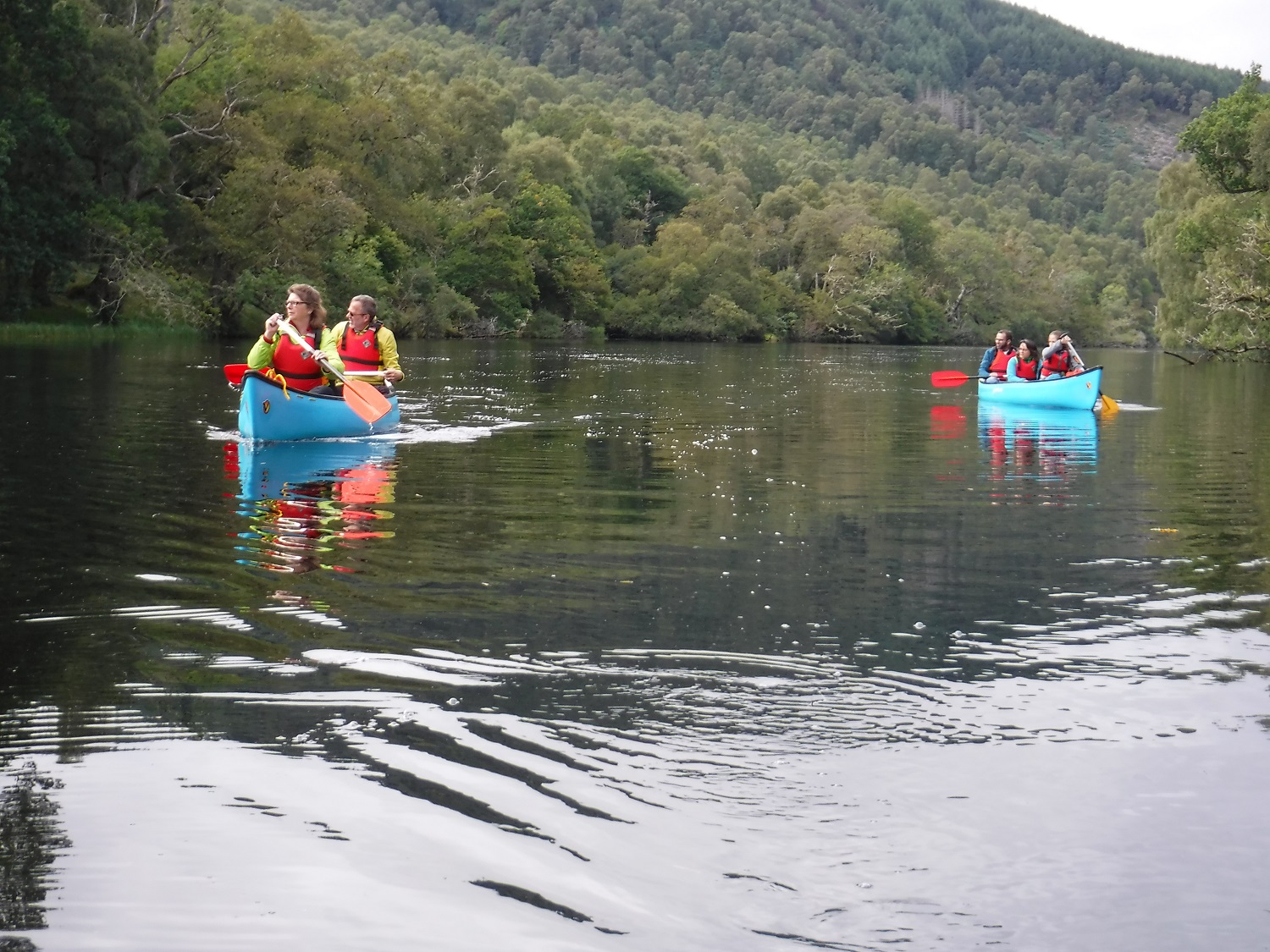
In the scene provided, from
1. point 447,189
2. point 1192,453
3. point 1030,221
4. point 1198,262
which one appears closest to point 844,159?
point 1030,221

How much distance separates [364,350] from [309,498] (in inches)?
252

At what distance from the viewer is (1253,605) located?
23.7 feet

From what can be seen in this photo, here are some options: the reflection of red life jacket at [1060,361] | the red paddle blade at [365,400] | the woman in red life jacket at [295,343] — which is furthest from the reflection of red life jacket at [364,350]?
the reflection of red life jacket at [1060,361]

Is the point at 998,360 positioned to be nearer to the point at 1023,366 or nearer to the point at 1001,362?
the point at 1001,362

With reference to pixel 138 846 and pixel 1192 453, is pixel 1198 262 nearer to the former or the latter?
pixel 1192 453

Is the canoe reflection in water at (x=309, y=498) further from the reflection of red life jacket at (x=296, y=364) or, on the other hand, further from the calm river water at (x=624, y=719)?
the reflection of red life jacket at (x=296, y=364)

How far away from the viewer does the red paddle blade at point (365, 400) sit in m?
15.5

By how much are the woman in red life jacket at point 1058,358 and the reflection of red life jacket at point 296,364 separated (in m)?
13.1

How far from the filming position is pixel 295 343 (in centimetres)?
1471

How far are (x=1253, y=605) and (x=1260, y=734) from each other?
238cm

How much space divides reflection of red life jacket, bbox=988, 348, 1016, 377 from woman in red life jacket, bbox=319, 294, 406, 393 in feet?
40.9

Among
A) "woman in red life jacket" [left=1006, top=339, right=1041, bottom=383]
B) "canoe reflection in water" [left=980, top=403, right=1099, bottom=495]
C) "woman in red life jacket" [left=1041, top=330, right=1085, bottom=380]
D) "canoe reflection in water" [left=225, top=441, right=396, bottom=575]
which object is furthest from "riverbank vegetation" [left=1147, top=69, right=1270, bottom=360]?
"canoe reflection in water" [left=225, top=441, right=396, bottom=575]

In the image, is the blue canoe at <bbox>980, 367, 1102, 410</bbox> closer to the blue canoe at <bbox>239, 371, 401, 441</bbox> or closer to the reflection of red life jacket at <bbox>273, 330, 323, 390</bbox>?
the blue canoe at <bbox>239, 371, 401, 441</bbox>

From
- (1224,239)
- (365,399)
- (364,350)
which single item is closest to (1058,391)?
(364,350)
